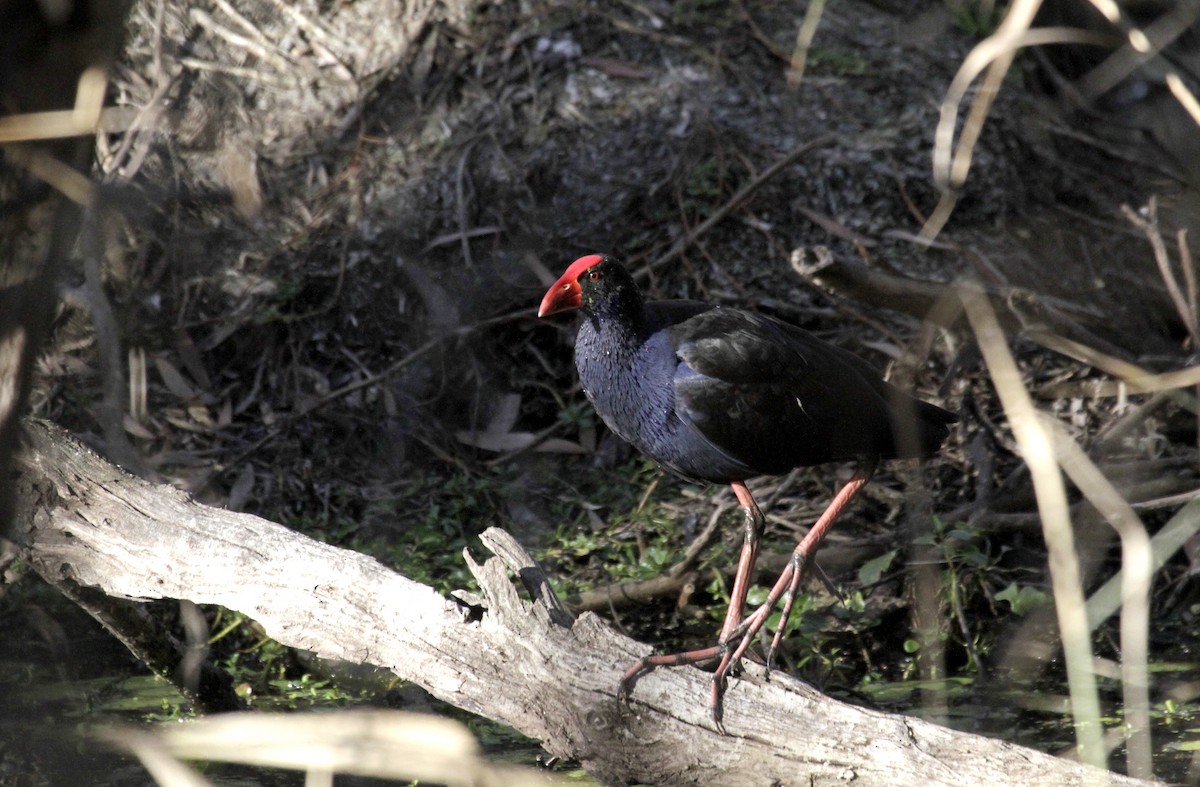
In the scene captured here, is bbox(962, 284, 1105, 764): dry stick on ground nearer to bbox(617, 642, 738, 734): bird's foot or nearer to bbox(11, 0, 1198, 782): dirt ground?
bbox(617, 642, 738, 734): bird's foot

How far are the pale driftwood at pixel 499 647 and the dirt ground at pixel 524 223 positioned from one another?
1857mm

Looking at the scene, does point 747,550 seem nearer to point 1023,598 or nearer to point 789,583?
point 789,583

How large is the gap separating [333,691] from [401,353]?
70.6 inches

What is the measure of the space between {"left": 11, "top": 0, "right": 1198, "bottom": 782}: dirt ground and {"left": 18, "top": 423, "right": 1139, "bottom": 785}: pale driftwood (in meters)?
1.86

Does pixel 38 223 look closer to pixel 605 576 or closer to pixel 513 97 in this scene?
pixel 605 576

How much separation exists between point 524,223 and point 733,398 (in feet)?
8.17

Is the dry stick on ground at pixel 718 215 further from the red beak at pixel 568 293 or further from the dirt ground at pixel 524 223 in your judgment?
the red beak at pixel 568 293

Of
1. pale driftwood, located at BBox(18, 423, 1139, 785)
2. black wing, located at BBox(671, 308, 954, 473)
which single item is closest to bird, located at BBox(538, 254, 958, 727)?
black wing, located at BBox(671, 308, 954, 473)

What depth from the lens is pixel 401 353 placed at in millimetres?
5668

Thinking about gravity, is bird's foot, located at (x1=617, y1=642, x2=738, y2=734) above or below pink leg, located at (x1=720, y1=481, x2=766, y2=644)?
below

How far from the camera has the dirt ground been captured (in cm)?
521

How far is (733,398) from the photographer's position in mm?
3539

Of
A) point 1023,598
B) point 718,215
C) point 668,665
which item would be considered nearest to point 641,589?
point 1023,598

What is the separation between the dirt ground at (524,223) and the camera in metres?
5.21
